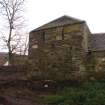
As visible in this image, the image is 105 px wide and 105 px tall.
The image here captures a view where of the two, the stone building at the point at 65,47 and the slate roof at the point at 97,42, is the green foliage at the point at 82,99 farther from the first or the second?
A: the slate roof at the point at 97,42

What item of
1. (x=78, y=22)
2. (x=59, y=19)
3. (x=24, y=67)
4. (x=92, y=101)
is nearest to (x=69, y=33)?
(x=78, y=22)

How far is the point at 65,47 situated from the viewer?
671 inches

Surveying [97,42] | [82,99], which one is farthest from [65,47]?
[82,99]

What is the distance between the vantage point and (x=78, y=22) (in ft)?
55.9

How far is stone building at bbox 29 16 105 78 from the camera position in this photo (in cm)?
1656

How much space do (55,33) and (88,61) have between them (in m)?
3.37

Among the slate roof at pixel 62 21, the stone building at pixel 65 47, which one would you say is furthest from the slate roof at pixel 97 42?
the slate roof at pixel 62 21

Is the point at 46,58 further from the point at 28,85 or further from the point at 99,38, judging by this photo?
the point at 99,38

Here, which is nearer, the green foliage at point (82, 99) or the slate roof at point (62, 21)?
the green foliage at point (82, 99)

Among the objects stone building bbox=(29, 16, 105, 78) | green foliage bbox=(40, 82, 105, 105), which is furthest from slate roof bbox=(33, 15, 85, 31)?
green foliage bbox=(40, 82, 105, 105)

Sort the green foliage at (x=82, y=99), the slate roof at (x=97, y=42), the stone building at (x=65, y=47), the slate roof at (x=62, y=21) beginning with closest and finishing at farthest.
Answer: the green foliage at (x=82, y=99) < the stone building at (x=65, y=47) < the slate roof at (x=97, y=42) < the slate roof at (x=62, y=21)

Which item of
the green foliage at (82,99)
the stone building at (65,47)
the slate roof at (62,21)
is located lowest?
the green foliage at (82,99)

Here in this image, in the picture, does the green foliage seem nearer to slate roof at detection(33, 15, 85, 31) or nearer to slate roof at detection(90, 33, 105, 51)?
slate roof at detection(90, 33, 105, 51)

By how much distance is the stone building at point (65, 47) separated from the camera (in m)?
16.6
